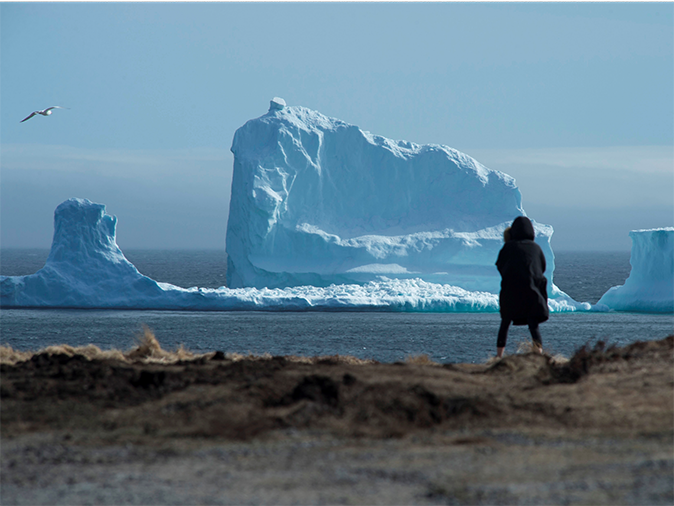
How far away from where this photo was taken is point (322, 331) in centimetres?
2152

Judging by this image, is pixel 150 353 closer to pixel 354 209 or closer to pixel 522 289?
pixel 522 289

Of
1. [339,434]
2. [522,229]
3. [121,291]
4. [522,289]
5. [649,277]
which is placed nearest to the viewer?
[339,434]

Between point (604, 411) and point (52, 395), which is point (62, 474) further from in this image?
point (604, 411)

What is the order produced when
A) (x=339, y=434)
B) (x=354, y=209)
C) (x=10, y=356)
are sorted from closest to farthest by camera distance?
(x=339, y=434) < (x=10, y=356) < (x=354, y=209)

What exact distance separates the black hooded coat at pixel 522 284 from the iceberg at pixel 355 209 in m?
22.2

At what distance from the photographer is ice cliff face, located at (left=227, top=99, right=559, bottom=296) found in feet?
93.2

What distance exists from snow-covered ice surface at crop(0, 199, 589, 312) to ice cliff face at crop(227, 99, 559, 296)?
4.66ft

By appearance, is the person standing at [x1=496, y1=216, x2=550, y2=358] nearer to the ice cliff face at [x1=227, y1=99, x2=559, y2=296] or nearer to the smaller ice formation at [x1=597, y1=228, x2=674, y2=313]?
the ice cliff face at [x1=227, y1=99, x2=559, y2=296]

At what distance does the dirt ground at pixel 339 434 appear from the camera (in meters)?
2.40

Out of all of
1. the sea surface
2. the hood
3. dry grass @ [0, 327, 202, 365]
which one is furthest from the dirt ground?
the sea surface

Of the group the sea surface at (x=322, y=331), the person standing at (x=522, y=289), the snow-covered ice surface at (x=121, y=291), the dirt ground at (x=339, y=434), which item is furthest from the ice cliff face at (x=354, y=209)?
the dirt ground at (x=339, y=434)

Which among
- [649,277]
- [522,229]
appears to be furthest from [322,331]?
[522,229]

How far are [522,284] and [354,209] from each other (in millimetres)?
24968

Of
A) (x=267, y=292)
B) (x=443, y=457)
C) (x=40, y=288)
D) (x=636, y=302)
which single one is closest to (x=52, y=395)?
(x=443, y=457)
